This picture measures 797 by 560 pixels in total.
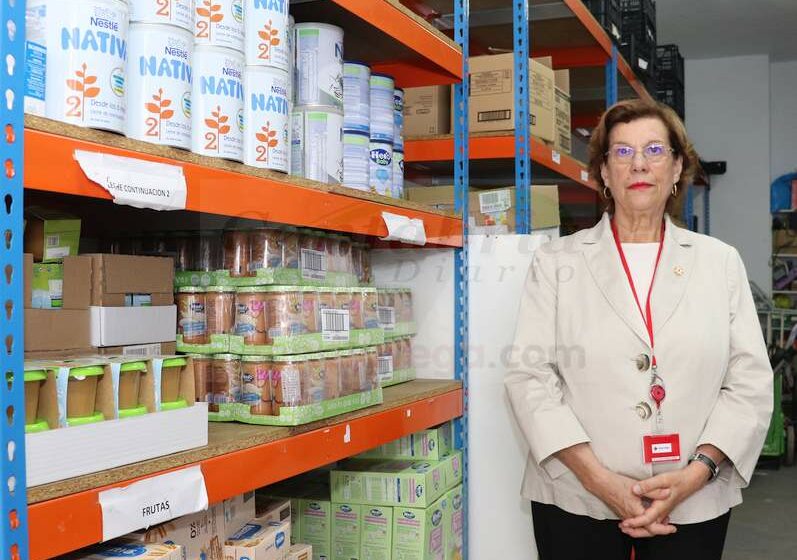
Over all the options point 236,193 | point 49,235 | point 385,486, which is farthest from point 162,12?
point 385,486

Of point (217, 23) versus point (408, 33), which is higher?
point (408, 33)

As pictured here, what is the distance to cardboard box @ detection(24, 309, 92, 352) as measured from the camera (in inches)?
56.4

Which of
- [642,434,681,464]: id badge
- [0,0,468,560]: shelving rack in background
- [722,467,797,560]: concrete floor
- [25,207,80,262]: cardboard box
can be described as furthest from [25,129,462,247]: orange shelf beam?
[722,467,797,560]: concrete floor

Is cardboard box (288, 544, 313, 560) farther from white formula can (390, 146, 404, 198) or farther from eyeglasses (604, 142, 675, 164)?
eyeglasses (604, 142, 675, 164)

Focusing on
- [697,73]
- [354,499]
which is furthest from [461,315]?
[697,73]

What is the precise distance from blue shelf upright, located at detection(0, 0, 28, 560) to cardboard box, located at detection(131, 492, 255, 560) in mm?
430

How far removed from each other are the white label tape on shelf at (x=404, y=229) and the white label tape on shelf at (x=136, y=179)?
0.85 m

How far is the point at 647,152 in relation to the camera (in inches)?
85.6

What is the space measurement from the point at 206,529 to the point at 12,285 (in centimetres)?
80

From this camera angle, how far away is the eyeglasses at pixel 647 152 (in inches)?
85.6

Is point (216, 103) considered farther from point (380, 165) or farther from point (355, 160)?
point (380, 165)

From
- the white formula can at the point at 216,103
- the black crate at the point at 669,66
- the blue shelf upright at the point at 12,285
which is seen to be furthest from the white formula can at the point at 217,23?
the black crate at the point at 669,66

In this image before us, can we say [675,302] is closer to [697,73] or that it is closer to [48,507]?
[48,507]

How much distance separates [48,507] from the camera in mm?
1092
